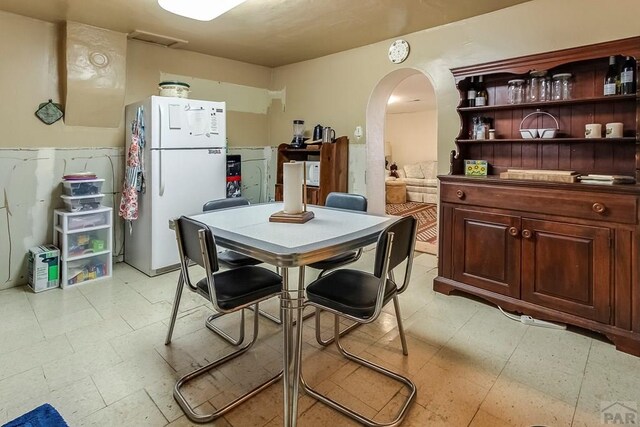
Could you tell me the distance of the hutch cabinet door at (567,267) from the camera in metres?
2.29

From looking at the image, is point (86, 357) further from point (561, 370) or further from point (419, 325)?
point (561, 370)

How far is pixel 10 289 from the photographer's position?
322 centimetres

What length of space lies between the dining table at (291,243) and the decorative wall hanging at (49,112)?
7.32 ft

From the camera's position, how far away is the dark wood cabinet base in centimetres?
219

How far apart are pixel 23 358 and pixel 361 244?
2.07 metres

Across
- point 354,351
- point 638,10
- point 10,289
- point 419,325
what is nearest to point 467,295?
point 419,325

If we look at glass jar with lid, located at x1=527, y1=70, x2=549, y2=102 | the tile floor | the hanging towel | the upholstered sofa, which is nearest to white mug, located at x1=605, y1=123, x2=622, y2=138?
glass jar with lid, located at x1=527, y1=70, x2=549, y2=102

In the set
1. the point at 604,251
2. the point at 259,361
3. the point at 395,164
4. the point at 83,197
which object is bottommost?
the point at 259,361

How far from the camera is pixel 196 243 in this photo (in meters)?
1.71

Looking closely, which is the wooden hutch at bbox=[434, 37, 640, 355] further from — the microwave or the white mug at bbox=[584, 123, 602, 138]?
the microwave

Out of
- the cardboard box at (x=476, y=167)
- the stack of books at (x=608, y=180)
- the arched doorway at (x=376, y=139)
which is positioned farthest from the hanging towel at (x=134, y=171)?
the stack of books at (x=608, y=180)

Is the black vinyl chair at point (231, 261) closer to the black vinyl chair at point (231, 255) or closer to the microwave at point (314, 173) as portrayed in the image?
the black vinyl chair at point (231, 255)

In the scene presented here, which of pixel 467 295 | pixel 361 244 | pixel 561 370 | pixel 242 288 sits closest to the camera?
pixel 361 244

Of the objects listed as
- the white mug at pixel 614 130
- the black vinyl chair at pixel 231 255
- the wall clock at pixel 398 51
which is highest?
the wall clock at pixel 398 51
